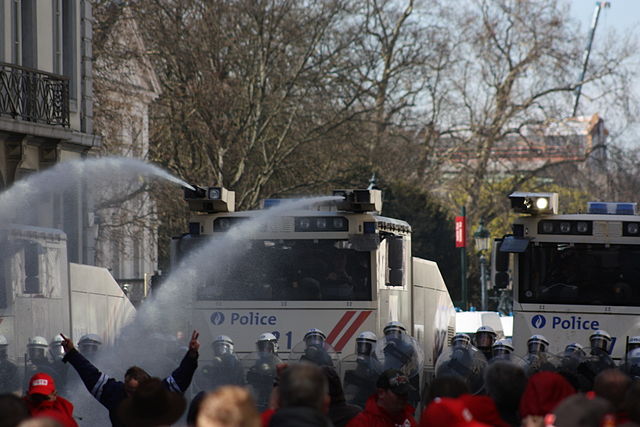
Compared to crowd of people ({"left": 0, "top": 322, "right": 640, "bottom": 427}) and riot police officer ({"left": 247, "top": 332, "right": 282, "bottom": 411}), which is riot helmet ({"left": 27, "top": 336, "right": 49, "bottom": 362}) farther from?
riot police officer ({"left": 247, "top": 332, "right": 282, "bottom": 411})

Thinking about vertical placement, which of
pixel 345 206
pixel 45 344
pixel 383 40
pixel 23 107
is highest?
pixel 383 40

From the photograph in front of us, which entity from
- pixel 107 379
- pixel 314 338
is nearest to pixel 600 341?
pixel 314 338

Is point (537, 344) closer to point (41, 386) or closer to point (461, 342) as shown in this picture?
point (461, 342)

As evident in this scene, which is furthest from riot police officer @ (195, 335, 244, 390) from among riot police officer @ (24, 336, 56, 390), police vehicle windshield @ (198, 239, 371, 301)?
police vehicle windshield @ (198, 239, 371, 301)

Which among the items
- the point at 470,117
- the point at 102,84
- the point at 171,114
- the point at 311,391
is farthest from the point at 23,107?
the point at 470,117

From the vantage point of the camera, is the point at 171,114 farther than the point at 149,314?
Yes

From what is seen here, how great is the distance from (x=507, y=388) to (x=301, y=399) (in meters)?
1.44

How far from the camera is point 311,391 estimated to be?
592 cm

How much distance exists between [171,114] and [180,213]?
3015mm

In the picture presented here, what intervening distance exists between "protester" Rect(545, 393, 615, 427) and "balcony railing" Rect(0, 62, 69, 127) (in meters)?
19.6

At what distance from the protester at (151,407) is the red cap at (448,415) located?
4.13 ft

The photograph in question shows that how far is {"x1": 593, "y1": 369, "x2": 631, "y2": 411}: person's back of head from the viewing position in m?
6.66

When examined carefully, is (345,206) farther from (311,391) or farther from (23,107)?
(23,107)

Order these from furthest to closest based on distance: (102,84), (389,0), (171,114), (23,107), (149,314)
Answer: (389,0), (171,114), (102,84), (23,107), (149,314)
